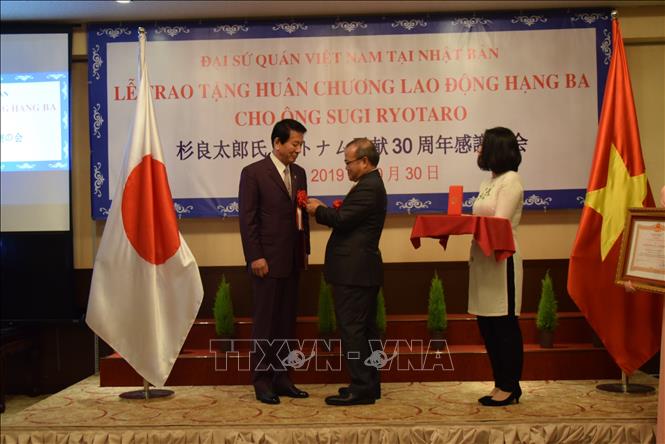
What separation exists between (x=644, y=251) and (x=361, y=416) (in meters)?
1.60

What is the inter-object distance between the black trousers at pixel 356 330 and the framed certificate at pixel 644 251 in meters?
1.28

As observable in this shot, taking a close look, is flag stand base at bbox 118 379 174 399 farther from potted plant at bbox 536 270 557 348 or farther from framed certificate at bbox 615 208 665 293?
framed certificate at bbox 615 208 665 293

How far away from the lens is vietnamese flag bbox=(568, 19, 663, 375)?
4.18m

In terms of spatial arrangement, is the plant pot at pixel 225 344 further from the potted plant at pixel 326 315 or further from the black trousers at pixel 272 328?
the black trousers at pixel 272 328

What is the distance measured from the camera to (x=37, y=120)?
531 cm

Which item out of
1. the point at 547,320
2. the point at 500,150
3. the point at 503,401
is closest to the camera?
the point at 500,150

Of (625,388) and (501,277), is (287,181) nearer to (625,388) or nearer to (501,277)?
(501,277)

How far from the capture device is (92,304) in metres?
4.21

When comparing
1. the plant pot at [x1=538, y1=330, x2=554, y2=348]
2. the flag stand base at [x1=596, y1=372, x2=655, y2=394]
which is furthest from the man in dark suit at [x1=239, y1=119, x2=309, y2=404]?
the flag stand base at [x1=596, y1=372, x2=655, y2=394]

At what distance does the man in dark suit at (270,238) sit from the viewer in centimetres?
407

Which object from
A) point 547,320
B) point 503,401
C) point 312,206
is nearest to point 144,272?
point 312,206

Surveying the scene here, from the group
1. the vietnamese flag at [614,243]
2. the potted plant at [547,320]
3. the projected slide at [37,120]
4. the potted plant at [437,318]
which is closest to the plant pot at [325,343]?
the potted plant at [437,318]

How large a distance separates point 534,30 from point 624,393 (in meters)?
2.56

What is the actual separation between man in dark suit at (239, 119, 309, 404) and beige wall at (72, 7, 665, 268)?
50.0 inches
